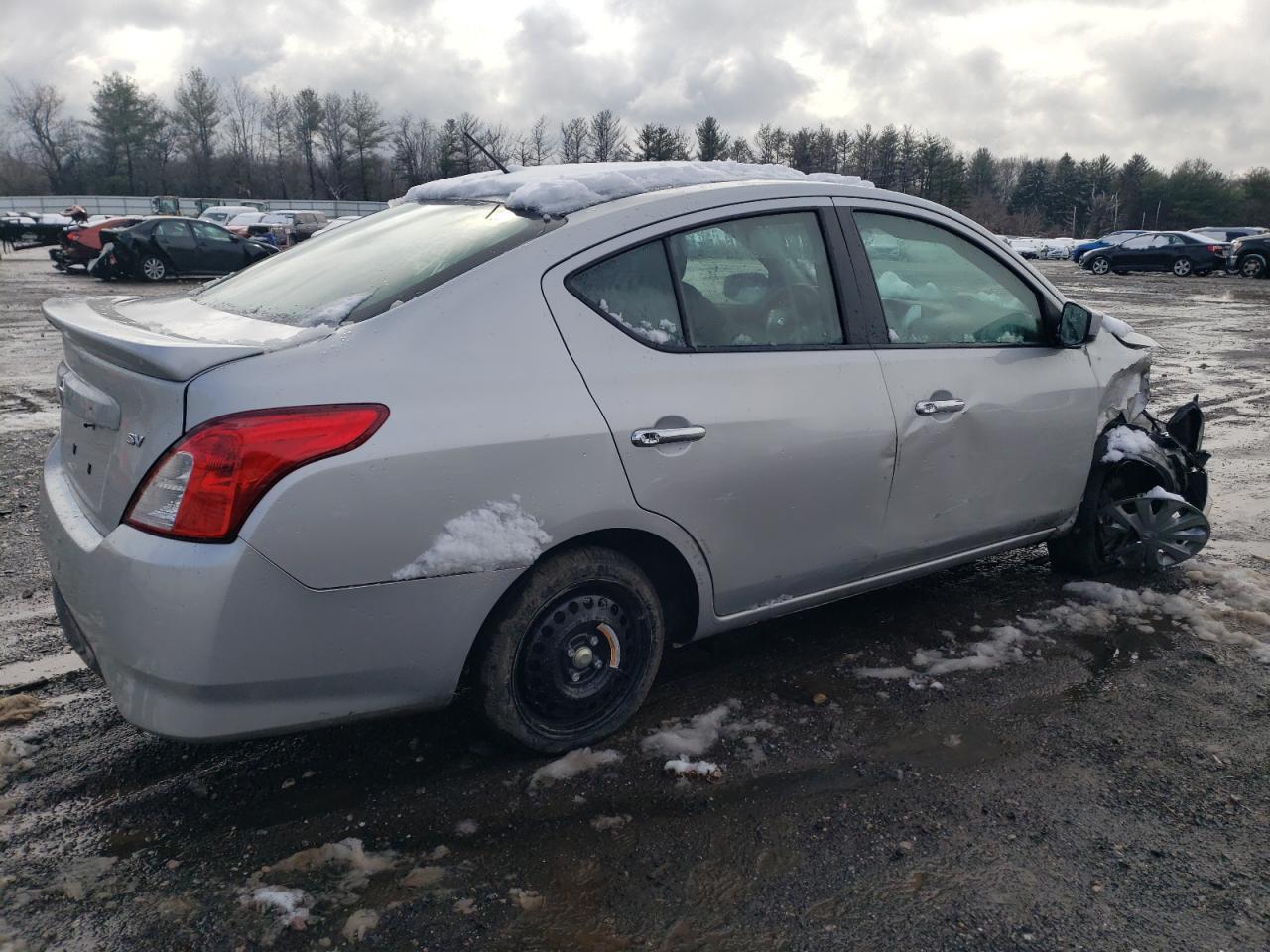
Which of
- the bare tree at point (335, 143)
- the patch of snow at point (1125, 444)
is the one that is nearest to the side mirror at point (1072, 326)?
the patch of snow at point (1125, 444)

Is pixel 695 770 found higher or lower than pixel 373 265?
lower

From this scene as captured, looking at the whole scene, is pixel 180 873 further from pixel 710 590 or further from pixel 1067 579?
pixel 1067 579

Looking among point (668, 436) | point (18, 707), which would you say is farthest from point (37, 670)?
point (668, 436)

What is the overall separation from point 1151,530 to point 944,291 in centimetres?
161

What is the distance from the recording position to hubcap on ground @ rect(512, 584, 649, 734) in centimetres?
281

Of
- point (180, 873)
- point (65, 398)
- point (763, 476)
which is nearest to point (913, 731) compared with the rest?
point (763, 476)

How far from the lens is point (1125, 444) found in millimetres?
4297

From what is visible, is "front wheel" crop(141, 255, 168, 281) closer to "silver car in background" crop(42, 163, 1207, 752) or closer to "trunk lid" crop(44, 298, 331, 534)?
"silver car in background" crop(42, 163, 1207, 752)

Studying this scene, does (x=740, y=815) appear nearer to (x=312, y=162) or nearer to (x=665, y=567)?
(x=665, y=567)

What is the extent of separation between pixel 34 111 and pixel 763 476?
10956 cm

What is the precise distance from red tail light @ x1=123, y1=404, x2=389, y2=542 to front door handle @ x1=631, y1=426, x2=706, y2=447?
796mm

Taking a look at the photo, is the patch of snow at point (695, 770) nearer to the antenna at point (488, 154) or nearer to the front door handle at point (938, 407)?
the front door handle at point (938, 407)

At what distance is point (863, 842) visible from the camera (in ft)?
8.54

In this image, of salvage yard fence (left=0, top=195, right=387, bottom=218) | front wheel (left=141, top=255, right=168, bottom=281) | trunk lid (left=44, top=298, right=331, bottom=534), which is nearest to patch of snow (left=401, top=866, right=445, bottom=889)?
trunk lid (left=44, top=298, right=331, bottom=534)
